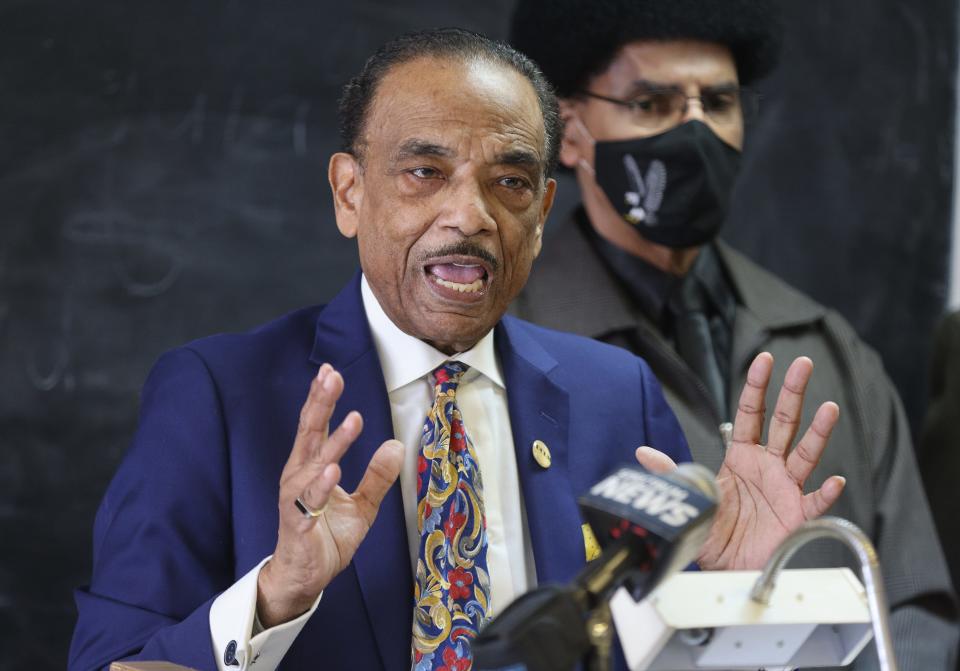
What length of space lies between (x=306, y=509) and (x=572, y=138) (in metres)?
1.78

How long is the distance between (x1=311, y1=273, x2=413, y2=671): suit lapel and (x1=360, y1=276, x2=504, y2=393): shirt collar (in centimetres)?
2

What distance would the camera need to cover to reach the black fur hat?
3.03m

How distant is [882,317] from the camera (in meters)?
3.97

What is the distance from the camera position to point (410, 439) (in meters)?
2.07

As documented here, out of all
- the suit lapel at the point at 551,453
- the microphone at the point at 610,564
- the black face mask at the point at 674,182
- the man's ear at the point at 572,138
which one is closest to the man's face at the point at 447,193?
the suit lapel at the point at 551,453

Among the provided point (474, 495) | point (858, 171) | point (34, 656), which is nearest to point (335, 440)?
point (474, 495)

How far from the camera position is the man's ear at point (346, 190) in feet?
7.18

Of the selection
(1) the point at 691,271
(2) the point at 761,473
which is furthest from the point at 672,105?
(2) the point at 761,473

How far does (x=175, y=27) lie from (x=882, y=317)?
2.20 metres

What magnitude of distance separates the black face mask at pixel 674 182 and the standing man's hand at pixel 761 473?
44.4 inches

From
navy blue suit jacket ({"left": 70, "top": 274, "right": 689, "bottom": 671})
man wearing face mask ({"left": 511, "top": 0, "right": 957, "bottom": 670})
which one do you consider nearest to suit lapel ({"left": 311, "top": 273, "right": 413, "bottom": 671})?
navy blue suit jacket ({"left": 70, "top": 274, "right": 689, "bottom": 671})

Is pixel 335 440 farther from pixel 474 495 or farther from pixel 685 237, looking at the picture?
pixel 685 237

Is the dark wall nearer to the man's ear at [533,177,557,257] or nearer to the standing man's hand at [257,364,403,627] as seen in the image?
the man's ear at [533,177,557,257]

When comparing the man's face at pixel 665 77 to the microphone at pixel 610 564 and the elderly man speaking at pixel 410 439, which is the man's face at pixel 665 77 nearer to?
the elderly man speaking at pixel 410 439
